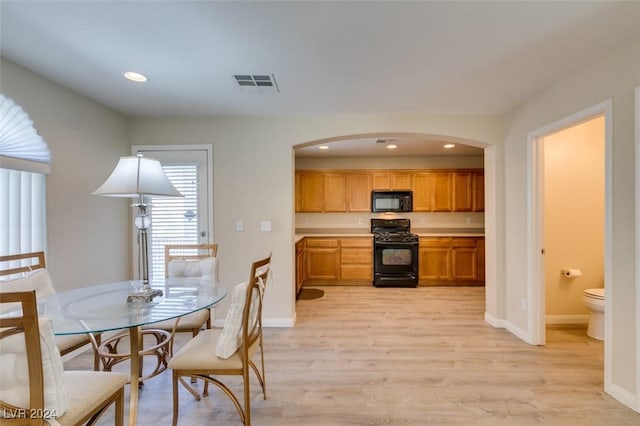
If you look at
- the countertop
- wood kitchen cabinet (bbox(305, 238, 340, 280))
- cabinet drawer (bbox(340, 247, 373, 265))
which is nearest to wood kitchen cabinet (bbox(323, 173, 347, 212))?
the countertop

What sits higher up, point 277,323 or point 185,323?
point 185,323

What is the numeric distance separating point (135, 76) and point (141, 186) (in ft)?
3.76

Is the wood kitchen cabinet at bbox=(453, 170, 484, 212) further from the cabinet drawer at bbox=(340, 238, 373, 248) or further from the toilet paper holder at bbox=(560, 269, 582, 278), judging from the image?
the toilet paper holder at bbox=(560, 269, 582, 278)

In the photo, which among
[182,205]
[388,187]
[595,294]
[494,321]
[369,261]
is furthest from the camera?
[388,187]

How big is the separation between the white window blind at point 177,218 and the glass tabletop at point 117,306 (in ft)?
4.21

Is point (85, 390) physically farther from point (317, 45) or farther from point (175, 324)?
point (317, 45)

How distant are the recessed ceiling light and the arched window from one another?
2.57ft

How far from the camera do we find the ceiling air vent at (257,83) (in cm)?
234

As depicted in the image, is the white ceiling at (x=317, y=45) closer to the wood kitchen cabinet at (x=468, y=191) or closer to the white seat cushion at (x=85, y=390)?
the white seat cushion at (x=85, y=390)

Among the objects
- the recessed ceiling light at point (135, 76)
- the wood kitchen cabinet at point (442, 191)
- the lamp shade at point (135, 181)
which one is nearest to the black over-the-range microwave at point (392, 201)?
the wood kitchen cabinet at point (442, 191)

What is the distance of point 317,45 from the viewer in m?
1.88

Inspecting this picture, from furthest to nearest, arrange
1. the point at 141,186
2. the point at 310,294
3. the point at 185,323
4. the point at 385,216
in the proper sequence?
the point at 385,216, the point at 310,294, the point at 185,323, the point at 141,186

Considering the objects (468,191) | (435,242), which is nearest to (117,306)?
(435,242)

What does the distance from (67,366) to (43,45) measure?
248 centimetres
